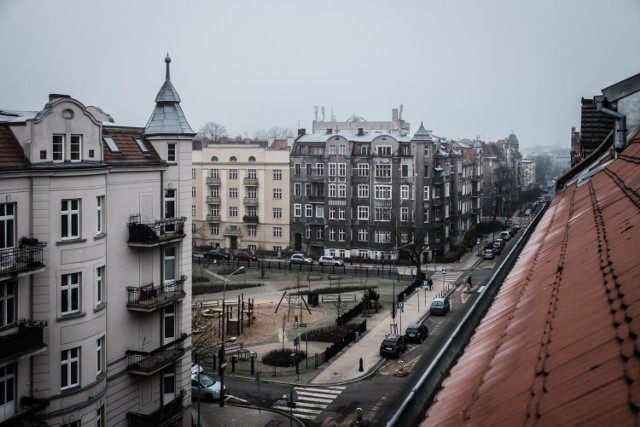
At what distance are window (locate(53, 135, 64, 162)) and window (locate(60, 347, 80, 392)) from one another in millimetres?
5358

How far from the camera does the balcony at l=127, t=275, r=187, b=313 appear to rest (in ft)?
70.4

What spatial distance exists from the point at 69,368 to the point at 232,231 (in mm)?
57047

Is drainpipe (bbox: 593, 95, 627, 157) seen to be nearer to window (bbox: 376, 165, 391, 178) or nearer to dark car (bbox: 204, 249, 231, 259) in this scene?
window (bbox: 376, 165, 391, 178)

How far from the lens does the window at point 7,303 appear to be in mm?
16891

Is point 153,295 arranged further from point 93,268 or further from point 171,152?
point 171,152

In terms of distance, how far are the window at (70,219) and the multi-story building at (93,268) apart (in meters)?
0.03

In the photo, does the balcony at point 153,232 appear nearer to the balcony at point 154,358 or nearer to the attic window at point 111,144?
the attic window at point 111,144

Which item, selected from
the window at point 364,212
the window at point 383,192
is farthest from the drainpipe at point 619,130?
the window at point 364,212

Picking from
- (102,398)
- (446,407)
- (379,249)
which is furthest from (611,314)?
(379,249)

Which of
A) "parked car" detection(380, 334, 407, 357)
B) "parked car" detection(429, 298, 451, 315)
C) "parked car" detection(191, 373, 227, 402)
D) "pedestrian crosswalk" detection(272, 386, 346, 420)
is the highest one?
"parked car" detection(429, 298, 451, 315)

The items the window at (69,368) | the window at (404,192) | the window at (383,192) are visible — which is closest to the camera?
the window at (69,368)

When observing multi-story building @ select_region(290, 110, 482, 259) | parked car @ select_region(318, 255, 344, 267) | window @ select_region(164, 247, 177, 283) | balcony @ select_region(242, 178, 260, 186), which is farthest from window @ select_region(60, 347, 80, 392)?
balcony @ select_region(242, 178, 260, 186)

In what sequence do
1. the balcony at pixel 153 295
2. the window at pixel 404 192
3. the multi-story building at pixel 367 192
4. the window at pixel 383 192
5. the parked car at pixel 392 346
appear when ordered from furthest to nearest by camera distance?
the window at pixel 383 192, the window at pixel 404 192, the multi-story building at pixel 367 192, the parked car at pixel 392 346, the balcony at pixel 153 295

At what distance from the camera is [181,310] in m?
23.7
